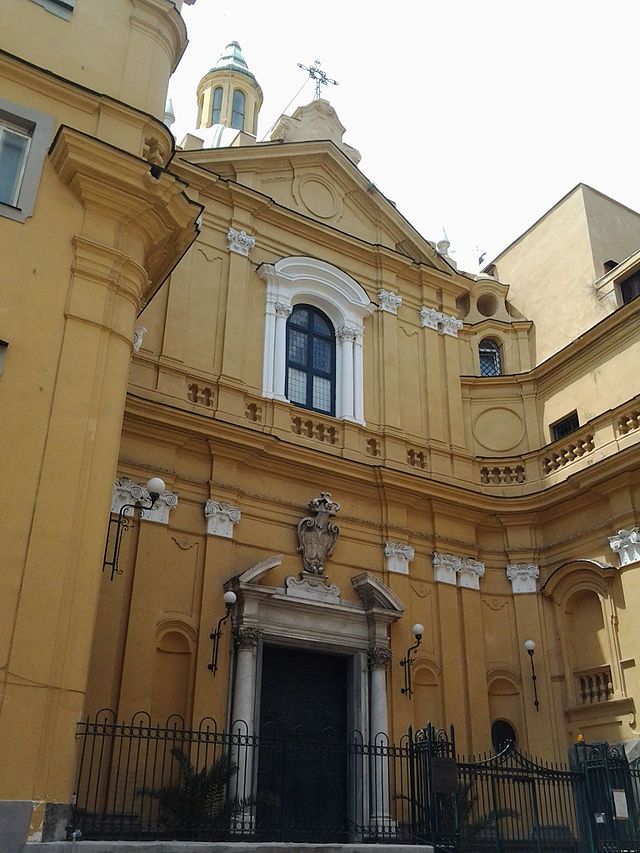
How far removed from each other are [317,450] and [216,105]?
19.6 m

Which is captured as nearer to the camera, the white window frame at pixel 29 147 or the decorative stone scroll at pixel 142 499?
the white window frame at pixel 29 147

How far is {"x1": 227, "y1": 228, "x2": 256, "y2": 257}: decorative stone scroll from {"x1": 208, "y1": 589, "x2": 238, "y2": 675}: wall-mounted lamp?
21.4 feet

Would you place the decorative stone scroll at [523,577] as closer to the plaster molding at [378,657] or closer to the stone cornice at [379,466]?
the stone cornice at [379,466]

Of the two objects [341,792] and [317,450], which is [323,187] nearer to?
[317,450]

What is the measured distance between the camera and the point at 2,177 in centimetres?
→ 978

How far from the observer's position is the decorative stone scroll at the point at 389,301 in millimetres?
17859

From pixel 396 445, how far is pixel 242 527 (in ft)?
12.6

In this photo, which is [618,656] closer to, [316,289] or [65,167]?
[316,289]

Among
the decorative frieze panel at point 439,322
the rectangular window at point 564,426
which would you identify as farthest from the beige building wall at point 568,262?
the decorative frieze panel at point 439,322

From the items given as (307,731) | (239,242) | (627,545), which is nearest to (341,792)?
(307,731)

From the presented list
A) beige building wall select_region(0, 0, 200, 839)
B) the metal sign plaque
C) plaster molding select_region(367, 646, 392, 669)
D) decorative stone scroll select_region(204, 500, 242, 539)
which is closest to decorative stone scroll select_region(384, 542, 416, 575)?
plaster molding select_region(367, 646, 392, 669)

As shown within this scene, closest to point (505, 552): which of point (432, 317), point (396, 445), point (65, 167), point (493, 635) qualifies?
point (493, 635)

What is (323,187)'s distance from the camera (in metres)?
18.4

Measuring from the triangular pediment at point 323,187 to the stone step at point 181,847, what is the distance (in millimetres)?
11911
